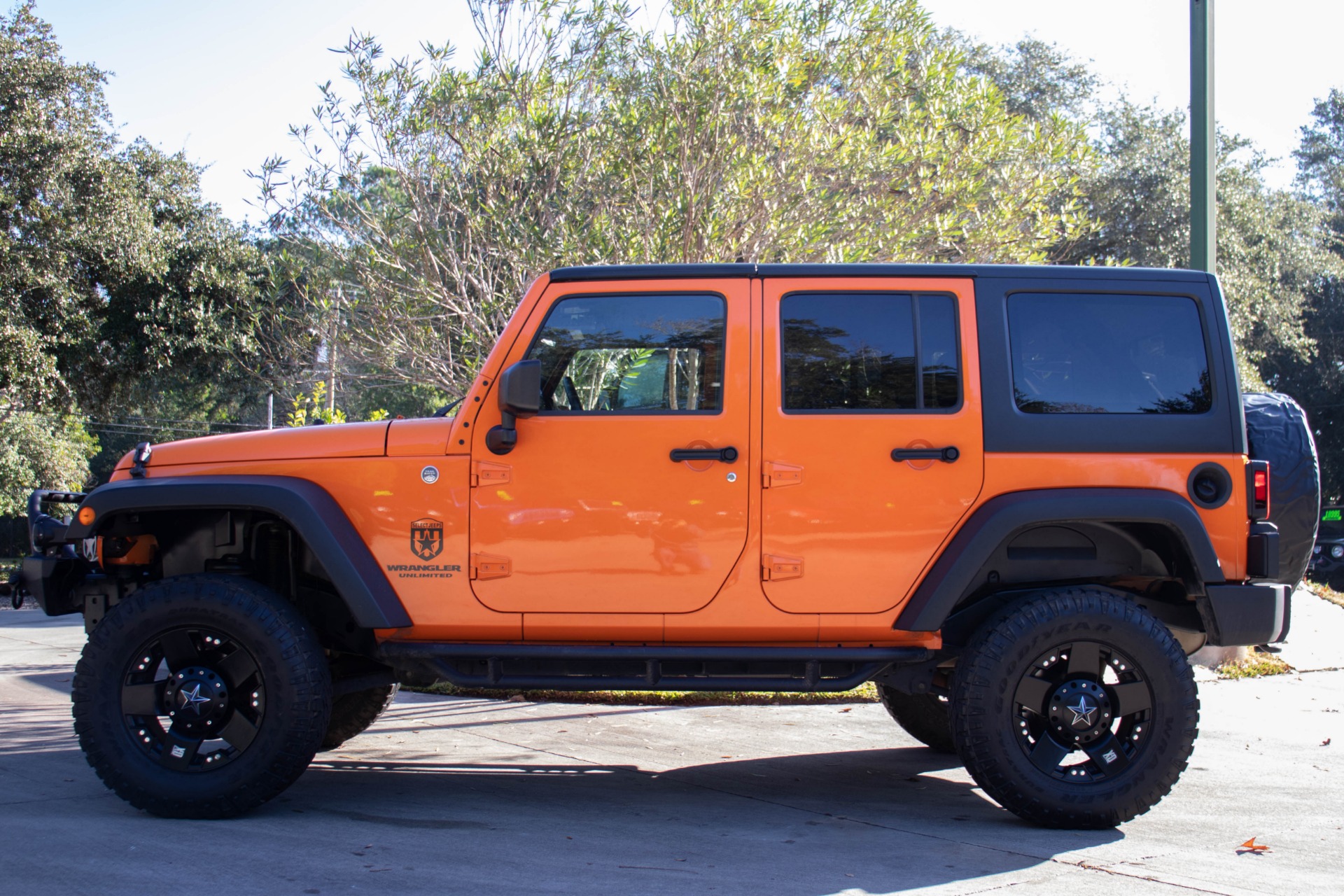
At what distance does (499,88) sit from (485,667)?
16.7 ft

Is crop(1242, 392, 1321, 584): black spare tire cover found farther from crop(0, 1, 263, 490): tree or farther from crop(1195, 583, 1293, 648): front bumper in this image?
crop(0, 1, 263, 490): tree

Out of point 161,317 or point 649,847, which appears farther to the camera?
point 161,317

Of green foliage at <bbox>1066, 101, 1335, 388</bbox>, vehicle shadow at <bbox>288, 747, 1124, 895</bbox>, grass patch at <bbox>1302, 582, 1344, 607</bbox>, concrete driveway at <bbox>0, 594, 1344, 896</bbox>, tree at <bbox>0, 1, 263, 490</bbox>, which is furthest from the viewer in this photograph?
green foliage at <bbox>1066, 101, 1335, 388</bbox>

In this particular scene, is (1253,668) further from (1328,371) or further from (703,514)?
(1328,371)

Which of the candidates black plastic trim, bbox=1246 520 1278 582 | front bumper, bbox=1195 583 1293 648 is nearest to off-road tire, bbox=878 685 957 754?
front bumper, bbox=1195 583 1293 648

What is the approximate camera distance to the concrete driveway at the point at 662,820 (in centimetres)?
397

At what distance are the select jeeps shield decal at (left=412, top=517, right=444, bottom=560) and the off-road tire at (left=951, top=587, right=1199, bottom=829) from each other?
2142mm

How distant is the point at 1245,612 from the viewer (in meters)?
4.64

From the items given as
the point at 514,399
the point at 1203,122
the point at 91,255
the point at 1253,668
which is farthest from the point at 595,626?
the point at 91,255

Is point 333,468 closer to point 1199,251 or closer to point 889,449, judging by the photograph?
point 889,449

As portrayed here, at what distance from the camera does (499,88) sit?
333 inches

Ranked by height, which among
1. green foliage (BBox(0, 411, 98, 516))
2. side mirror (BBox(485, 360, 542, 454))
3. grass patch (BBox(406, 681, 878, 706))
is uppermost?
green foliage (BBox(0, 411, 98, 516))

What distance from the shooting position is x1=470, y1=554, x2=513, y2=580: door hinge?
4.68 m

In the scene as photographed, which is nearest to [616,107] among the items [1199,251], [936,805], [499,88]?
[499,88]
